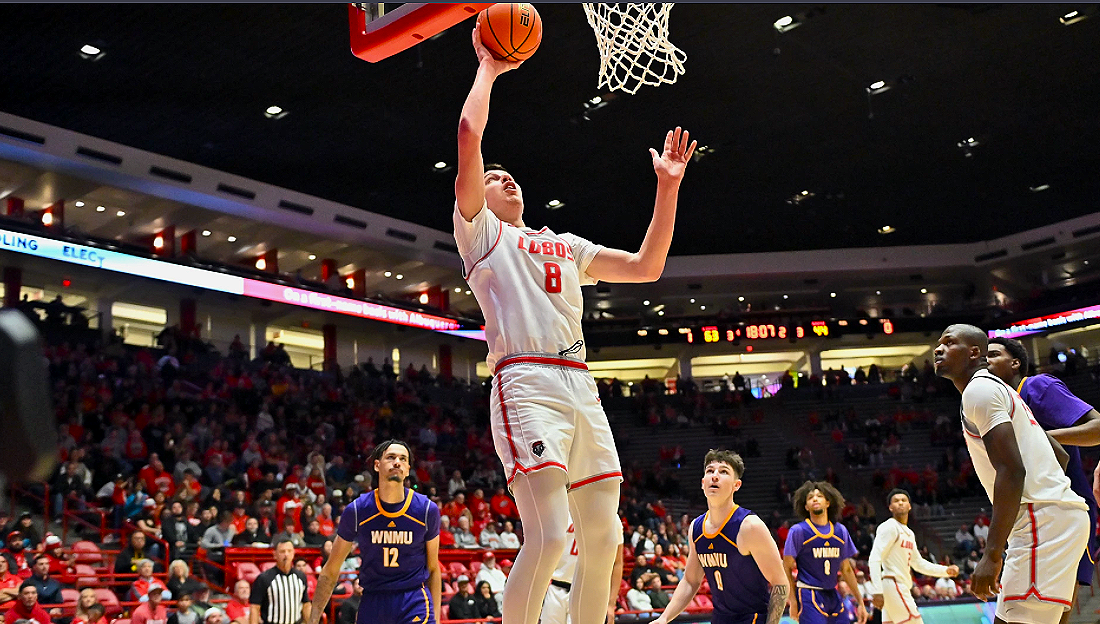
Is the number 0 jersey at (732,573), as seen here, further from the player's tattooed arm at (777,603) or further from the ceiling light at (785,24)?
the ceiling light at (785,24)

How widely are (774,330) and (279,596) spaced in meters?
24.4

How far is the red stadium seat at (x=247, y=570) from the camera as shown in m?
12.8

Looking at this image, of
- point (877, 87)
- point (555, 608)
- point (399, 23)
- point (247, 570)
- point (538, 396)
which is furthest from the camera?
point (877, 87)

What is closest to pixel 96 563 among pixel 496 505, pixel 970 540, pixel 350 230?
pixel 496 505

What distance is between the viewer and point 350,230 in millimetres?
25484

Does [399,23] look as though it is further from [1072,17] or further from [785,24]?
[1072,17]

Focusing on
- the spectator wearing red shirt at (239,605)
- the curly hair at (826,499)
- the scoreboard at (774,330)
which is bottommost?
the spectator wearing red shirt at (239,605)

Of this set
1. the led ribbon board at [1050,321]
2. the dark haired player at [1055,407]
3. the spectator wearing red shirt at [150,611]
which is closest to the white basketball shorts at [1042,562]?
the dark haired player at [1055,407]

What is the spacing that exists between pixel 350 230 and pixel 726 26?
12.4 meters

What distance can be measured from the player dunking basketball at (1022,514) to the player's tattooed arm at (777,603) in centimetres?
162

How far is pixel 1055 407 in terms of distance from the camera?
5168mm

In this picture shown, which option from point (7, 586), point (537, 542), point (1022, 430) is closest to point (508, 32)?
point (537, 542)

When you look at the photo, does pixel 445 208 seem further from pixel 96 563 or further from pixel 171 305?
pixel 96 563

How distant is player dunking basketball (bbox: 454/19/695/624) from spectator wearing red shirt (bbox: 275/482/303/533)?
38.3ft
